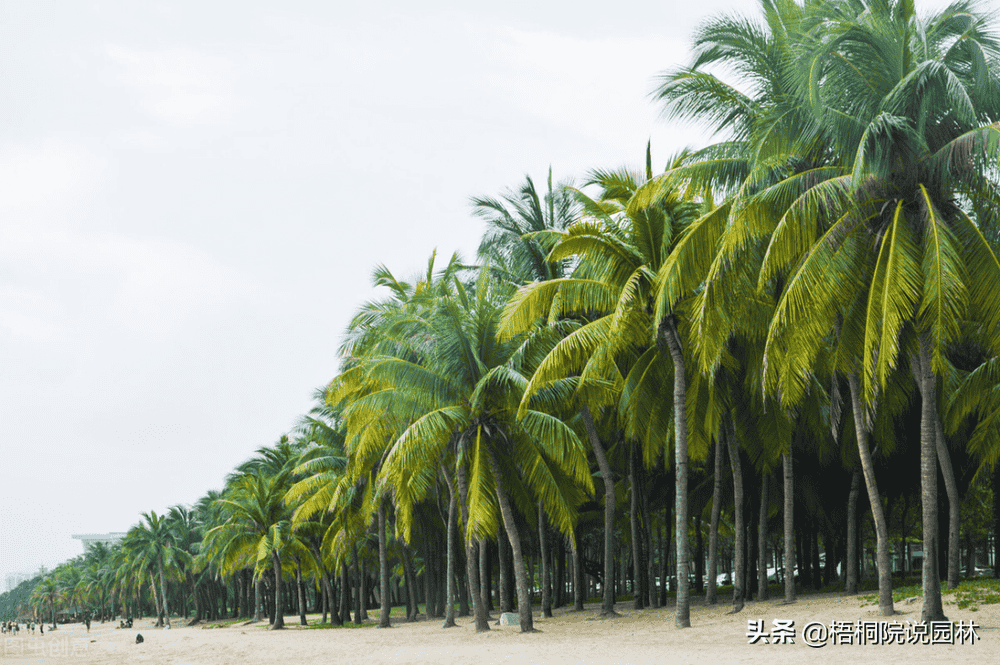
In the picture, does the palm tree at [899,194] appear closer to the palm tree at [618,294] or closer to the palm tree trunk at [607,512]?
the palm tree at [618,294]

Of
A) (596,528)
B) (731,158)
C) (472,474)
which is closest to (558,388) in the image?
(472,474)

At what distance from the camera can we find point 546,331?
789 inches

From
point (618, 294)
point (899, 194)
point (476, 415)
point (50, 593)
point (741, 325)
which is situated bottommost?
point (50, 593)

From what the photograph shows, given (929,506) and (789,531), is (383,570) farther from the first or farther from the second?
(929,506)

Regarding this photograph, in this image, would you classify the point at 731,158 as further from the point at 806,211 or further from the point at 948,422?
the point at 948,422

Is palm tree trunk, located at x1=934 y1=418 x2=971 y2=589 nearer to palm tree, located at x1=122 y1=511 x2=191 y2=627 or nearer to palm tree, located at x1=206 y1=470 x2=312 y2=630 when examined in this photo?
palm tree, located at x1=206 y1=470 x2=312 y2=630

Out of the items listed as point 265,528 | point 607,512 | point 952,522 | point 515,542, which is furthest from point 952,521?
point 265,528

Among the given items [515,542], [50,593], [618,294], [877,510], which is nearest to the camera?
[877,510]

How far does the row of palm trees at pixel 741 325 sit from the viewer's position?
39.5 feet

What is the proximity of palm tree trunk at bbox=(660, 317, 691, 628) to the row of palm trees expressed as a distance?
64 mm

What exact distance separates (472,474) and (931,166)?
11.5m

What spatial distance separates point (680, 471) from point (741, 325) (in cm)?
317

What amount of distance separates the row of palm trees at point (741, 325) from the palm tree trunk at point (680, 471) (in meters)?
0.06

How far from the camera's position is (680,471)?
16.6 m
